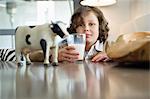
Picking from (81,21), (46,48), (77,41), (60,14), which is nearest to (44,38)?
(46,48)

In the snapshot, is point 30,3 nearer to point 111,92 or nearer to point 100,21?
point 100,21

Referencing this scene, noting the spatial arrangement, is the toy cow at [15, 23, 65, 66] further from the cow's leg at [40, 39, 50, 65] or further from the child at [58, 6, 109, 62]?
the child at [58, 6, 109, 62]

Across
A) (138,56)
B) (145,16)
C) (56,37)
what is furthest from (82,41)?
(145,16)

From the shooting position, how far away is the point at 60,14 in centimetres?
258

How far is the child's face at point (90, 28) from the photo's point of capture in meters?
1.61

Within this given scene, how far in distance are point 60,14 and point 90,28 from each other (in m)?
0.97

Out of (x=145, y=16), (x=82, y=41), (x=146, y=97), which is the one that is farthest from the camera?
(x=145, y=16)

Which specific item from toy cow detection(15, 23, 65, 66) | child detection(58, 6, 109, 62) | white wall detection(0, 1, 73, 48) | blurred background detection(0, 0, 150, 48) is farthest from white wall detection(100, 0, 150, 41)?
toy cow detection(15, 23, 65, 66)

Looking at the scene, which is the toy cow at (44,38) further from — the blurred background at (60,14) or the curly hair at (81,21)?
the blurred background at (60,14)

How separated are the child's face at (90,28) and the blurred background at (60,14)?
1.99 feet

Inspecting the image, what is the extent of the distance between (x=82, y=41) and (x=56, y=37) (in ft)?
0.99

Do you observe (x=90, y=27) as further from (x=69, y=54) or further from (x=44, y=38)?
(x=44, y=38)

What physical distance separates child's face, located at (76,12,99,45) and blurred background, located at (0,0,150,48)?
1.99 ft

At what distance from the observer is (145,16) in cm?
221
